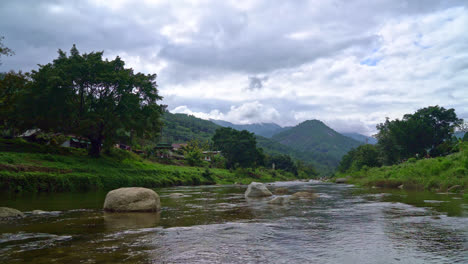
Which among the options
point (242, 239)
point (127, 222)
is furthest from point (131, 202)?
point (242, 239)

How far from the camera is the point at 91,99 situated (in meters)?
36.2

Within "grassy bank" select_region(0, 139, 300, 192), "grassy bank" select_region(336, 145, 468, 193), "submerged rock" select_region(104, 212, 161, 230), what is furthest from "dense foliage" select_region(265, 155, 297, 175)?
"submerged rock" select_region(104, 212, 161, 230)

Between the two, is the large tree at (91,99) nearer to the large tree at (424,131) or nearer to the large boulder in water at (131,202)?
the large boulder in water at (131,202)

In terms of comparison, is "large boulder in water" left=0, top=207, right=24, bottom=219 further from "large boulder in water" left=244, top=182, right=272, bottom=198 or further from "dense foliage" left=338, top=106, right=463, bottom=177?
"dense foliage" left=338, top=106, right=463, bottom=177

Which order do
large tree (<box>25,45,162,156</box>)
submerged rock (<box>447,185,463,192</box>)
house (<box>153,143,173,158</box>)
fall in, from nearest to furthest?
submerged rock (<box>447,185,463,192</box>)
large tree (<box>25,45,162,156</box>)
house (<box>153,143,173,158</box>)

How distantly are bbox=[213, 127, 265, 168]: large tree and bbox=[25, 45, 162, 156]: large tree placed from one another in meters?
51.8

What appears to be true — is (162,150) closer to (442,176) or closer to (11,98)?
(11,98)

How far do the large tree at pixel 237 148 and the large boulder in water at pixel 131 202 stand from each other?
7583cm

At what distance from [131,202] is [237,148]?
7645 centimetres

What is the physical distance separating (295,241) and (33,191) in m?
23.7

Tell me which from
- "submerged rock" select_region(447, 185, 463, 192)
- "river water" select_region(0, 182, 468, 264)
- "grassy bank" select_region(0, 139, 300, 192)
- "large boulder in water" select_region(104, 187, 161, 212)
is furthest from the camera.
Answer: "grassy bank" select_region(0, 139, 300, 192)

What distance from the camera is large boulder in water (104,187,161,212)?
1254 cm

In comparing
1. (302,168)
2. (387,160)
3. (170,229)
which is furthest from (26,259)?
(302,168)

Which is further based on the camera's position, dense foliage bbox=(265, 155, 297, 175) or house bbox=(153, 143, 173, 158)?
dense foliage bbox=(265, 155, 297, 175)
